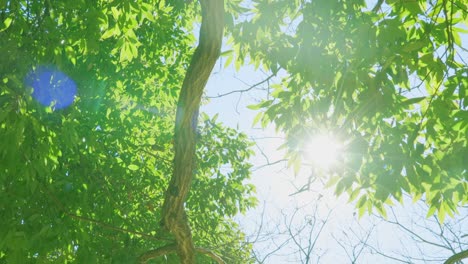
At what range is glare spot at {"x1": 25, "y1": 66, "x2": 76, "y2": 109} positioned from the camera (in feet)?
11.8

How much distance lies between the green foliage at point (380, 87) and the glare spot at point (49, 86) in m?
1.41

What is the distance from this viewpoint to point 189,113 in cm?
345

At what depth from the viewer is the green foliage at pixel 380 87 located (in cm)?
283

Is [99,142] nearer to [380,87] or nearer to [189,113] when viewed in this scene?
[189,113]

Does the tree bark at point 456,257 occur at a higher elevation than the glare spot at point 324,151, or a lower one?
lower

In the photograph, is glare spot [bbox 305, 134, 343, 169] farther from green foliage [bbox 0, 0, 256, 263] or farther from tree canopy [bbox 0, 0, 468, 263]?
green foliage [bbox 0, 0, 256, 263]

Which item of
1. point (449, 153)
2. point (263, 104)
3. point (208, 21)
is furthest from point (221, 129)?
point (449, 153)

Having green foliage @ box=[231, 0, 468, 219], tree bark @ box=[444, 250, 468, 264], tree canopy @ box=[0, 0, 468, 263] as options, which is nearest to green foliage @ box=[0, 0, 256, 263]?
tree canopy @ box=[0, 0, 468, 263]

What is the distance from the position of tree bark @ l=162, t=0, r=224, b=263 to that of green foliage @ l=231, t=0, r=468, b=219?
290mm

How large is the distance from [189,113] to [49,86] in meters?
1.27

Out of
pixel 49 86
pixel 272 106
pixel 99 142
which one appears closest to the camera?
pixel 272 106

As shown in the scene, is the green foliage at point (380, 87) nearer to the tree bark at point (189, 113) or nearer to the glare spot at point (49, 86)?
the tree bark at point (189, 113)

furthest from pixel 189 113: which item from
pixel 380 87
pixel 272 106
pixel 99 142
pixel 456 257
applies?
pixel 99 142

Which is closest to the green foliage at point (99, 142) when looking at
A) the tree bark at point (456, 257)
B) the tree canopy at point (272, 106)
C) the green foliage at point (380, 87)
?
the tree canopy at point (272, 106)
